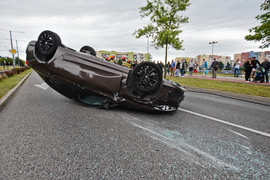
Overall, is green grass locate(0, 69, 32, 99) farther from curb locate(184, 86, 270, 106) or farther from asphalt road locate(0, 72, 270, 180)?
curb locate(184, 86, 270, 106)

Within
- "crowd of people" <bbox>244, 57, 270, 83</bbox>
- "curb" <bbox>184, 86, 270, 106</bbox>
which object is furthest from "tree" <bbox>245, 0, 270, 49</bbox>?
"curb" <bbox>184, 86, 270, 106</bbox>

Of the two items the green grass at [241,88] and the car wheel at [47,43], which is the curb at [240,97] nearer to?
the green grass at [241,88]

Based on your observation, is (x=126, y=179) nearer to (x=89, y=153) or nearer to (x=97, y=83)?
(x=89, y=153)

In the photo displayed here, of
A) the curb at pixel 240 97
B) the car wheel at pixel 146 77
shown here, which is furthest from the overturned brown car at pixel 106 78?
the curb at pixel 240 97

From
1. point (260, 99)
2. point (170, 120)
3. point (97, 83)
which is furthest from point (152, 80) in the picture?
point (260, 99)

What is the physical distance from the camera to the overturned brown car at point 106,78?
336cm

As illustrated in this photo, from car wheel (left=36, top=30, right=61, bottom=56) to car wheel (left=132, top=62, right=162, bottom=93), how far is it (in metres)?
1.93

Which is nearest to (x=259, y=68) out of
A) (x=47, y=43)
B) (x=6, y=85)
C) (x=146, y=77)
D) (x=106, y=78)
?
(x=146, y=77)

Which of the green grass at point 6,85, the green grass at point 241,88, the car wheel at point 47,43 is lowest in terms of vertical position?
the green grass at point 241,88

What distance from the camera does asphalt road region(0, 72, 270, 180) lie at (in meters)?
1.61

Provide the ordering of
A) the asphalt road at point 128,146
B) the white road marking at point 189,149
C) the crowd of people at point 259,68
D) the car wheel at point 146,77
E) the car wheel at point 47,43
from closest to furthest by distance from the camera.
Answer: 1. the asphalt road at point 128,146
2. the white road marking at point 189,149
3. the car wheel at point 146,77
4. the car wheel at point 47,43
5. the crowd of people at point 259,68

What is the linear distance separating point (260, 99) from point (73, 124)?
21.8ft

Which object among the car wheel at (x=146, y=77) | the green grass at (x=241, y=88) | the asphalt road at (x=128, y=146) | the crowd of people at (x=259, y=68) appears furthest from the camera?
the crowd of people at (x=259, y=68)

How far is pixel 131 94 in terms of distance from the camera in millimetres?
3402
